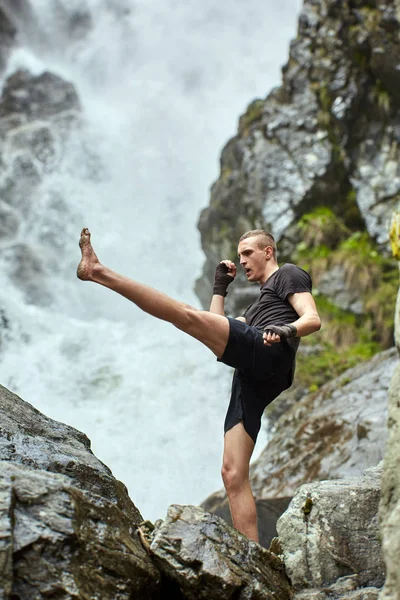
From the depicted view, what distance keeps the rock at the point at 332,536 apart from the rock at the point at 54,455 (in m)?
1.02

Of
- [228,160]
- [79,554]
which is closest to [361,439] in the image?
[79,554]

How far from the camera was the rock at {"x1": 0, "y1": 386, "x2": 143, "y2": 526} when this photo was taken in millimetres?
3271

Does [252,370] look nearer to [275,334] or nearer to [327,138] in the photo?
[275,334]

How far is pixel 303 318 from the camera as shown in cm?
374

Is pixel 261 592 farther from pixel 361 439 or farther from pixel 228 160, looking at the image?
pixel 228 160

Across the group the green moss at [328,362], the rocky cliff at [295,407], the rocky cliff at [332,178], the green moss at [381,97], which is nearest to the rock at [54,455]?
the rocky cliff at [295,407]

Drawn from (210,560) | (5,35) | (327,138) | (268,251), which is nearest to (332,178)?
(327,138)

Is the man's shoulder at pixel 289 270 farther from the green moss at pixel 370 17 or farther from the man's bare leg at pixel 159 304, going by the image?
the green moss at pixel 370 17

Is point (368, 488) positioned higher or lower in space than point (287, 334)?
lower

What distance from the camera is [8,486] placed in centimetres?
248

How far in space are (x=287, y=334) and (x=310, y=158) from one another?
11.7 metres

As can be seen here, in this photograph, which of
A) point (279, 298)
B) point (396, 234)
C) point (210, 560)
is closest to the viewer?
point (396, 234)

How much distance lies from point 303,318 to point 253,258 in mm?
899

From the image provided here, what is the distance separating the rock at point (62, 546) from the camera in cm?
230
